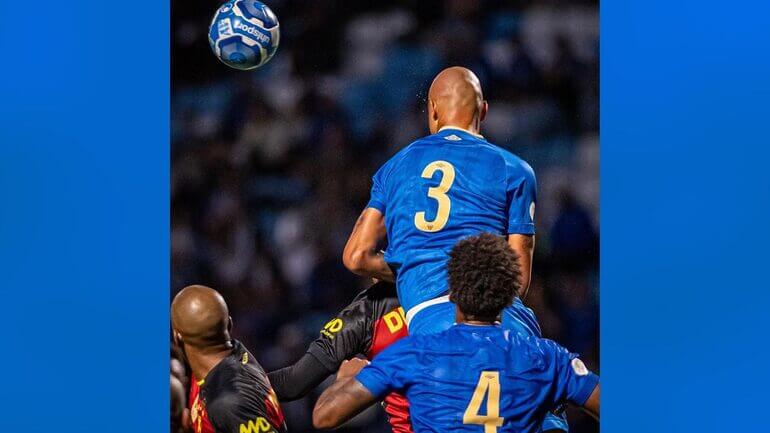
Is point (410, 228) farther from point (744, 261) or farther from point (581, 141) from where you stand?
point (744, 261)

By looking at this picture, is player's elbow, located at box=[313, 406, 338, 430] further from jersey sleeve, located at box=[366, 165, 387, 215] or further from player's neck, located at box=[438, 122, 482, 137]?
player's neck, located at box=[438, 122, 482, 137]

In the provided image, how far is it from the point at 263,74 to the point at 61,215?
1.11m

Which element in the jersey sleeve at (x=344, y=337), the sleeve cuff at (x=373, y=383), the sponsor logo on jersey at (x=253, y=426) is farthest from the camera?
the jersey sleeve at (x=344, y=337)

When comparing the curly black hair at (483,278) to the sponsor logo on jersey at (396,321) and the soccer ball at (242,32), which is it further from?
the soccer ball at (242,32)

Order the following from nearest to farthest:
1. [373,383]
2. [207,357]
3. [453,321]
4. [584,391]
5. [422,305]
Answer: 1. [373,383]
2. [584,391]
3. [453,321]
4. [422,305]
5. [207,357]

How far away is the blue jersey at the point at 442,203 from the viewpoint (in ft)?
15.5

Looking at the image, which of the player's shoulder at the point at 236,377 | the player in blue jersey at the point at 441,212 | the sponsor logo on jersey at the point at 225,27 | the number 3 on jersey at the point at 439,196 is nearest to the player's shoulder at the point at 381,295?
the player in blue jersey at the point at 441,212

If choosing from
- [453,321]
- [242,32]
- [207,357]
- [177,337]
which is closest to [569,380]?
[453,321]

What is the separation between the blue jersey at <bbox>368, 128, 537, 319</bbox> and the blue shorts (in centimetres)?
6

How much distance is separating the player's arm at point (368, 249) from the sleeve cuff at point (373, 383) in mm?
1349

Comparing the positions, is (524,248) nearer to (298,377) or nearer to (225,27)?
(298,377)

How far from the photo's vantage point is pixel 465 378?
12.1 ft

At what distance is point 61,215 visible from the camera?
5695 millimetres

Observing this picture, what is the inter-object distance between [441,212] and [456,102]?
0.60 meters
